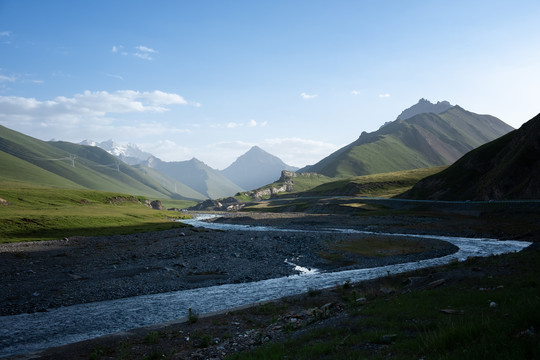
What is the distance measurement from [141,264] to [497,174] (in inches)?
4587

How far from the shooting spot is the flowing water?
22.3 metres

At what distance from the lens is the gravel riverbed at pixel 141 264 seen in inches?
1303

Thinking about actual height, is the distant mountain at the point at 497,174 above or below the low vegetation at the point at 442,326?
above

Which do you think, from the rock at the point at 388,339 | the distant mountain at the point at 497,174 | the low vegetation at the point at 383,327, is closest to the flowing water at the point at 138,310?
the low vegetation at the point at 383,327

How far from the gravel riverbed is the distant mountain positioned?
59713mm

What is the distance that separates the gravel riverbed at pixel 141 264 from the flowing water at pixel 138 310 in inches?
81.7

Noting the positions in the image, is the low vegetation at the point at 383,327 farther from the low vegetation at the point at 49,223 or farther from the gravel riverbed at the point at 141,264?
the low vegetation at the point at 49,223

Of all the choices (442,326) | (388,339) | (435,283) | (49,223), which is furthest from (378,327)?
(49,223)

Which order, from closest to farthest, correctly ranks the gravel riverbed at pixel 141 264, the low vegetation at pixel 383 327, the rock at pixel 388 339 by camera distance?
the low vegetation at pixel 383 327, the rock at pixel 388 339, the gravel riverbed at pixel 141 264

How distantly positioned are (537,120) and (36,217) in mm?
163414

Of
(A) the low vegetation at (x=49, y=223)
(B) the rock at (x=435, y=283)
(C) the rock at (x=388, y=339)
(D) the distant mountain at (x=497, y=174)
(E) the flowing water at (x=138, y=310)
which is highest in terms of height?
(D) the distant mountain at (x=497, y=174)

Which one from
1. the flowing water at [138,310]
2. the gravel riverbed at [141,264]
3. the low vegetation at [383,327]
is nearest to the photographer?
the low vegetation at [383,327]

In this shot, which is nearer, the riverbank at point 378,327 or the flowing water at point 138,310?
the riverbank at point 378,327

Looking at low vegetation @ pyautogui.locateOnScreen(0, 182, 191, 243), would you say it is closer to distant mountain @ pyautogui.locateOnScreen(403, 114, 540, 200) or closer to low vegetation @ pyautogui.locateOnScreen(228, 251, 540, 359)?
low vegetation @ pyautogui.locateOnScreen(228, 251, 540, 359)
